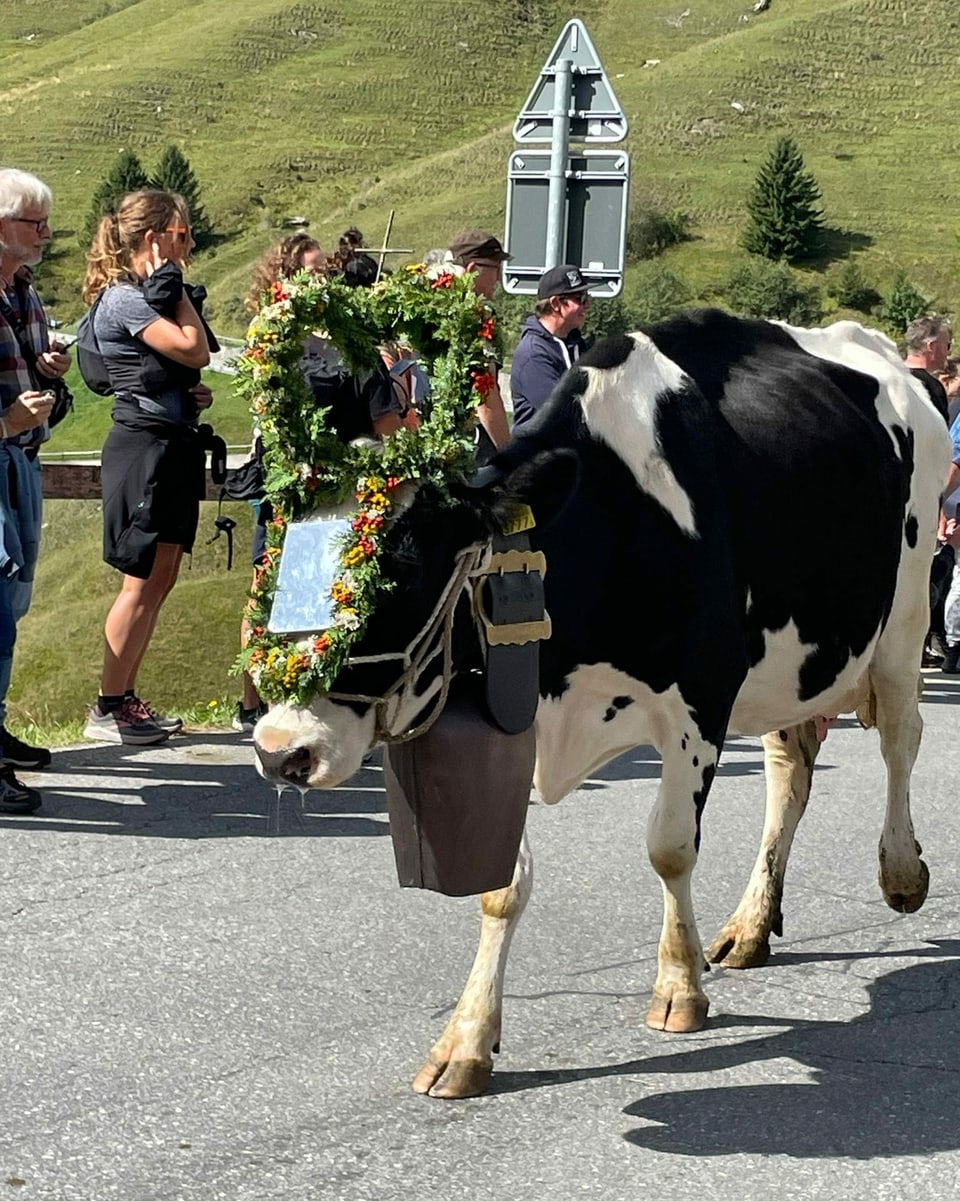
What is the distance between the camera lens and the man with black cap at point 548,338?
9594mm

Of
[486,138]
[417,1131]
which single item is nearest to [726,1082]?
[417,1131]

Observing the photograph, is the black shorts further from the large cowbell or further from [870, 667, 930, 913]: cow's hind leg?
the large cowbell

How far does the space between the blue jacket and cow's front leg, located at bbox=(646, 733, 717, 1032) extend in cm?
443

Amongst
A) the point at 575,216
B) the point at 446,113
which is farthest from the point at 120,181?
the point at 575,216

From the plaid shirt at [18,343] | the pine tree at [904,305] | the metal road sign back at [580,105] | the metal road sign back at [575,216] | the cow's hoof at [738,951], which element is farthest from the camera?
the pine tree at [904,305]

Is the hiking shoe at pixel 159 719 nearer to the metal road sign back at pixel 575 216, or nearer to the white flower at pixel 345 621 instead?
the metal road sign back at pixel 575 216

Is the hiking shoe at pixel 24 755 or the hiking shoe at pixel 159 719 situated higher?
the hiking shoe at pixel 24 755

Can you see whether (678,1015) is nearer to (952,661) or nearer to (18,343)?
(18,343)

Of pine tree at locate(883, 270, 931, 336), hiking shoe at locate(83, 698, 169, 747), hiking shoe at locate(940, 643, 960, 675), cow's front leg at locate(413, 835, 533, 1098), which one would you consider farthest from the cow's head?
pine tree at locate(883, 270, 931, 336)

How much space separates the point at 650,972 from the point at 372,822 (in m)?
2.11

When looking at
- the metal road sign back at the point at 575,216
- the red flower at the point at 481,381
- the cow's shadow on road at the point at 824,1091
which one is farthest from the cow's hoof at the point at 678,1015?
the metal road sign back at the point at 575,216

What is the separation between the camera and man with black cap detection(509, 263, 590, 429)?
9.59 meters

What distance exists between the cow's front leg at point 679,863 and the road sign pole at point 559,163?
7159 millimetres

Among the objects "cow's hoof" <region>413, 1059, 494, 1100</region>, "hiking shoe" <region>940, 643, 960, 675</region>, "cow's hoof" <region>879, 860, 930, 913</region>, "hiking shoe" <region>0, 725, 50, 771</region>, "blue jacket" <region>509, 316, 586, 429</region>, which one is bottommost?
"hiking shoe" <region>940, 643, 960, 675</region>
